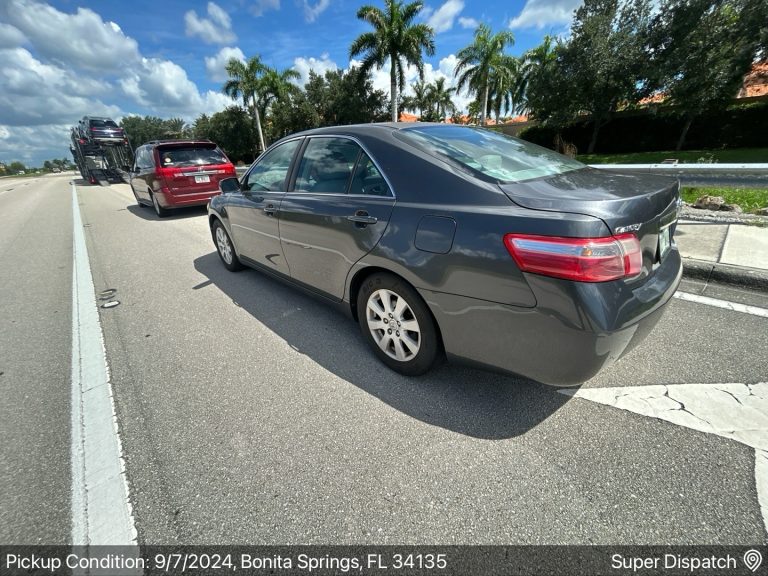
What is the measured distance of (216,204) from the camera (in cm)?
453

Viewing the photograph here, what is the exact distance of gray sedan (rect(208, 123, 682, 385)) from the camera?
1.57 meters

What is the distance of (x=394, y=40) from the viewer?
74.7 feet

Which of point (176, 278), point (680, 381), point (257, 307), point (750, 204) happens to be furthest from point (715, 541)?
point (750, 204)

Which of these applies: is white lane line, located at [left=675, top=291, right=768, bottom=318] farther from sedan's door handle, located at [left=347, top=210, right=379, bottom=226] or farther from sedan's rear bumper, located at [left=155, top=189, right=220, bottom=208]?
sedan's rear bumper, located at [left=155, top=189, right=220, bottom=208]

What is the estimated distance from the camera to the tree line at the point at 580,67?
59.7 feet

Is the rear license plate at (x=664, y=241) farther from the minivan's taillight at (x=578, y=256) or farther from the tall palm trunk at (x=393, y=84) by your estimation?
the tall palm trunk at (x=393, y=84)

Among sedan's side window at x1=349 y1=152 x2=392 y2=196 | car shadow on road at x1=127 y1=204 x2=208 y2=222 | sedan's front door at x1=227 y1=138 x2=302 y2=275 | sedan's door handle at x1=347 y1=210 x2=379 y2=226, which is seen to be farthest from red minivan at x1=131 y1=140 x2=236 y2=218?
sedan's door handle at x1=347 y1=210 x2=379 y2=226

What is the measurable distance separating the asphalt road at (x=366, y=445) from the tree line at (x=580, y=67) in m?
23.9

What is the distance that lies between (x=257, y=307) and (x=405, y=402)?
2.13 metres

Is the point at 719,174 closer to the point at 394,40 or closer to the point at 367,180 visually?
the point at 367,180

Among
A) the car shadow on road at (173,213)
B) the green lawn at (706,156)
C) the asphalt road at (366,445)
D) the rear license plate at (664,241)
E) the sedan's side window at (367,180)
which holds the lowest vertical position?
the asphalt road at (366,445)

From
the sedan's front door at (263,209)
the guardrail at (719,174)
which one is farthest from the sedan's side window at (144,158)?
the guardrail at (719,174)

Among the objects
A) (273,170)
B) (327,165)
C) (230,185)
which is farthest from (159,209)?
(327,165)

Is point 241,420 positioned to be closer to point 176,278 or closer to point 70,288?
point 176,278
